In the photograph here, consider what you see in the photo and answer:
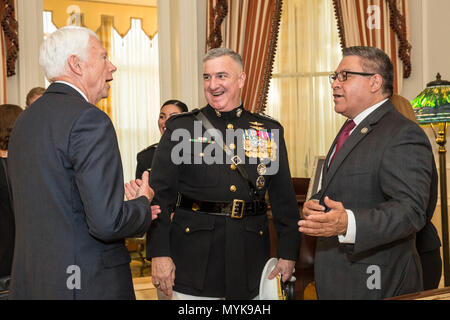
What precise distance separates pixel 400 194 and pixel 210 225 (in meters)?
0.91

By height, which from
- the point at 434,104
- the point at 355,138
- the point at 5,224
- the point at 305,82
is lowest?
the point at 5,224

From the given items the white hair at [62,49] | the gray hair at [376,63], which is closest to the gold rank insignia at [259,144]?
the gray hair at [376,63]

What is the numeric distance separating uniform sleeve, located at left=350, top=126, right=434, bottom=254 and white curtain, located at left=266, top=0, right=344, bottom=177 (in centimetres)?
405

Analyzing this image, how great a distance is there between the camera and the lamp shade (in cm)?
402

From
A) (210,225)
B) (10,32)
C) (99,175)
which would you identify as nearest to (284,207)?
(210,225)

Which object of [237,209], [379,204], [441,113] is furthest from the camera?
[441,113]

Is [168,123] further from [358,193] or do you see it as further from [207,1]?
[207,1]

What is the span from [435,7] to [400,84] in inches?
35.1

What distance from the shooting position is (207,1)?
18.4 feet

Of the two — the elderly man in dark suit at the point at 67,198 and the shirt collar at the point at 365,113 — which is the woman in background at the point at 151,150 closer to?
the shirt collar at the point at 365,113

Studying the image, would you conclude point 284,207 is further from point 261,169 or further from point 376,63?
point 376,63

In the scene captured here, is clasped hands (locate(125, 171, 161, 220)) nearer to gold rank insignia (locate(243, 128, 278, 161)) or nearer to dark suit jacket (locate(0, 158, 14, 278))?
gold rank insignia (locate(243, 128, 278, 161))

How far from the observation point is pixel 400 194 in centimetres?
186
